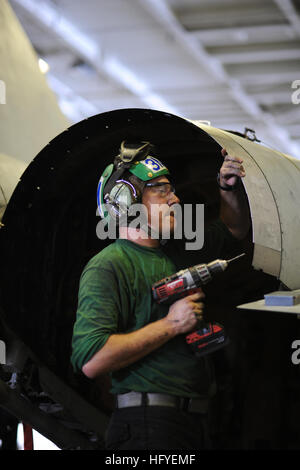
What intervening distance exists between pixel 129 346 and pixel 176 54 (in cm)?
744

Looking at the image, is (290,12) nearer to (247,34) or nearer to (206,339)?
(247,34)

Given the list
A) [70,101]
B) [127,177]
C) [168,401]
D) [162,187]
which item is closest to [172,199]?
[162,187]

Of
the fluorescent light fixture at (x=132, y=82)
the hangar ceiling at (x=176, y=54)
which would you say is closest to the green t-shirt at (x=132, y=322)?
the hangar ceiling at (x=176, y=54)

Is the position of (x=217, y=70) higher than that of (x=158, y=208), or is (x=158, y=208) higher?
(x=217, y=70)

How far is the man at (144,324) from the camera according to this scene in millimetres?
1962

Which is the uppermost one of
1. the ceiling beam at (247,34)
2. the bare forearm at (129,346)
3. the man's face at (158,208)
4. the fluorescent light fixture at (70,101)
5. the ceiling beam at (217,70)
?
the fluorescent light fixture at (70,101)

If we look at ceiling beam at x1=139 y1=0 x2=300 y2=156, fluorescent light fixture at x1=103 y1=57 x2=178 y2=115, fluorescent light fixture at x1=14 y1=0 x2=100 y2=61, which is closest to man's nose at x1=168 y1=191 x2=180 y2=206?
ceiling beam at x1=139 y1=0 x2=300 y2=156

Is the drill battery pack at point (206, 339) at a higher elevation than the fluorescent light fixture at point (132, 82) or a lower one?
lower

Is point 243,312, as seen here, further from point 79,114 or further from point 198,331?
point 79,114

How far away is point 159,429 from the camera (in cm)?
195

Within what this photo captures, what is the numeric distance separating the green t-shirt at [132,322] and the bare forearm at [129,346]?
0.9 inches

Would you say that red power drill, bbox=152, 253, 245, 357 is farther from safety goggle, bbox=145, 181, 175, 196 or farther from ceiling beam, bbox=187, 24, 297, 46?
ceiling beam, bbox=187, 24, 297, 46

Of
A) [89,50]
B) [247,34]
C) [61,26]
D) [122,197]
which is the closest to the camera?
[122,197]

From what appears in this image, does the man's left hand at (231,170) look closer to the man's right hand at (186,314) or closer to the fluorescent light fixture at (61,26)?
the man's right hand at (186,314)
